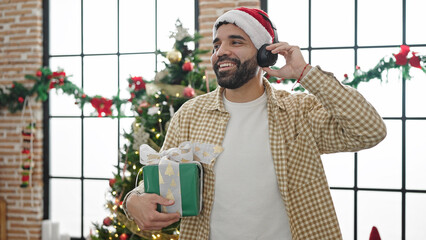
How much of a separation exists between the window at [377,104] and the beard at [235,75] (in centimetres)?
211

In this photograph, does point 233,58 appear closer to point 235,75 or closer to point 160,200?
point 235,75

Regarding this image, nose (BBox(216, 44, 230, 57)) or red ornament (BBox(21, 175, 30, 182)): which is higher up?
nose (BBox(216, 44, 230, 57))

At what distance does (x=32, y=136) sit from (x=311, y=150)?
10.6ft

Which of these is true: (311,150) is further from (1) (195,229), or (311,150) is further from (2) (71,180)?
(2) (71,180)

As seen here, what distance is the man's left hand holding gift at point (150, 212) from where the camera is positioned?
4.68 feet

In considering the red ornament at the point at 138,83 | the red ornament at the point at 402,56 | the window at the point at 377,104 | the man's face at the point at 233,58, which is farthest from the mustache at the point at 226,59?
the window at the point at 377,104

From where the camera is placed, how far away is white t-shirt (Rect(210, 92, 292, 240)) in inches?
59.8

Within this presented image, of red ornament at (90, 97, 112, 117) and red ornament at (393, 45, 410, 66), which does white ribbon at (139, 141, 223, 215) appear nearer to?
red ornament at (393, 45, 410, 66)

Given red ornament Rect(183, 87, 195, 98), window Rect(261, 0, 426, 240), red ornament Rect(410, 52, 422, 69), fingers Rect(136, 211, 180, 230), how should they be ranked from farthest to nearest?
window Rect(261, 0, 426, 240) → red ornament Rect(410, 52, 422, 69) → red ornament Rect(183, 87, 195, 98) → fingers Rect(136, 211, 180, 230)

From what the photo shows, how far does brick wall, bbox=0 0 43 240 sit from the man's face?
3.05m

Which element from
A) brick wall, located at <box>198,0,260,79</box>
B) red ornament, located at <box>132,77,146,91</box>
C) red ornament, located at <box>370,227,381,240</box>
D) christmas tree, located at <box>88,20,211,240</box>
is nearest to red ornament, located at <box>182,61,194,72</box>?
christmas tree, located at <box>88,20,211,240</box>

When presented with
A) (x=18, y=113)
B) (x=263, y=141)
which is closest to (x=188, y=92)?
(x=263, y=141)

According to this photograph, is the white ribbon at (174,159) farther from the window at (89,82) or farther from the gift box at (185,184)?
the window at (89,82)

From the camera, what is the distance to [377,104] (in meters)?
3.48
